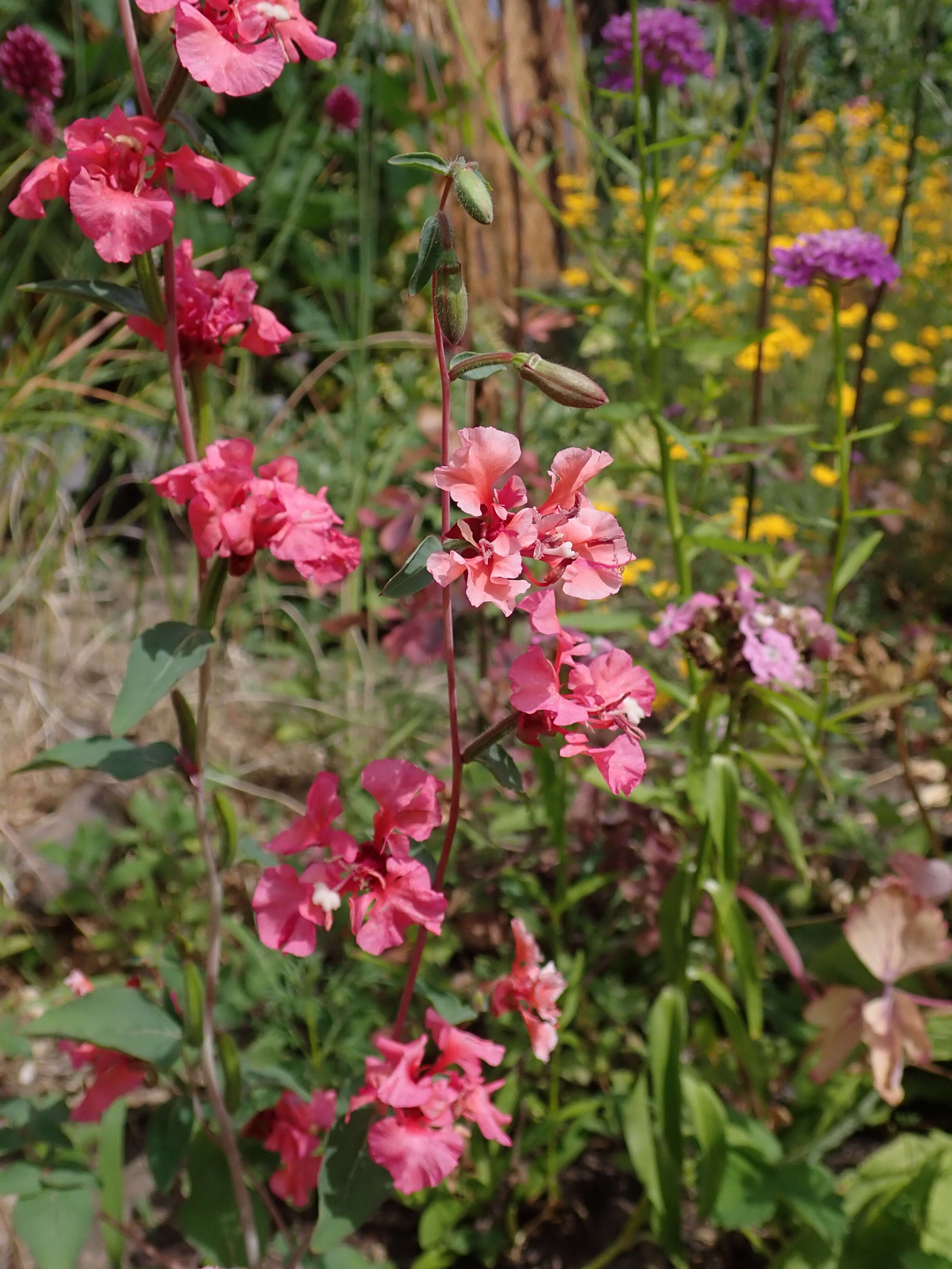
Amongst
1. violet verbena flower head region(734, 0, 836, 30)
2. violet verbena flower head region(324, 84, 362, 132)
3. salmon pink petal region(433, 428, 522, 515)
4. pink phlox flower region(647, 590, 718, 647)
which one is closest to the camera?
salmon pink petal region(433, 428, 522, 515)

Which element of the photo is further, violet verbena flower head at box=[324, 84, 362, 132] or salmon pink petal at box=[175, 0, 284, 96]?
violet verbena flower head at box=[324, 84, 362, 132]

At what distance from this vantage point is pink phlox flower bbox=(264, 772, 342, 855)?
706 millimetres

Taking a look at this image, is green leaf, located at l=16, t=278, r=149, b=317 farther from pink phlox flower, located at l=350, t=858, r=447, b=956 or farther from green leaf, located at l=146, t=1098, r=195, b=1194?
green leaf, located at l=146, t=1098, r=195, b=1194

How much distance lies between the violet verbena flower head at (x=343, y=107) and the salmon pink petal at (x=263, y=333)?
1297 mm

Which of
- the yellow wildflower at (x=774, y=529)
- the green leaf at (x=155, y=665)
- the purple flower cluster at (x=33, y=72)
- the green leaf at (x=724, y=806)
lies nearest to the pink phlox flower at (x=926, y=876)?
the green leaf at (x=724, y=806)

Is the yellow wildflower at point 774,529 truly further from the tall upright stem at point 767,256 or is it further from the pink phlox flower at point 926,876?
the pink phlox flower at point 926,876

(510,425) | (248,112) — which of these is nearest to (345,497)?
(510,425)

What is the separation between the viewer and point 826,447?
1108mm

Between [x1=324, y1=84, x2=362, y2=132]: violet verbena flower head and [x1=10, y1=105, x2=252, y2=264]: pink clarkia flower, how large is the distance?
1362 mm

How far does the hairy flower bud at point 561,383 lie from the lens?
0.63 meters

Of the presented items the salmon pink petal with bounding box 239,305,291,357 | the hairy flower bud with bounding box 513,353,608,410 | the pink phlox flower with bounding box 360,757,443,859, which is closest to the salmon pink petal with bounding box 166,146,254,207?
the salmon pink petal with bounding box 239,305,291,357

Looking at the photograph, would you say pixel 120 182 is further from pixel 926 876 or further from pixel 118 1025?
pixel 926 876

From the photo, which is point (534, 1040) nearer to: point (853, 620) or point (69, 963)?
point (69, 963)

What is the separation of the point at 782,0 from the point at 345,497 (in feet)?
4.76
